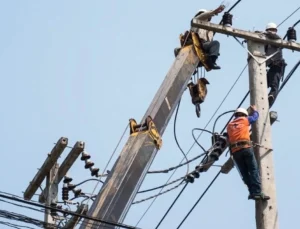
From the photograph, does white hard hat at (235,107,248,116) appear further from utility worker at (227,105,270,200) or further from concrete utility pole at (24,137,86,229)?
concrete utility pole at (24,137,86,229)

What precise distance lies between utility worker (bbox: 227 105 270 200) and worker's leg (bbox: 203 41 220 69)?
1596mm

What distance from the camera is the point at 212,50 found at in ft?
51.8

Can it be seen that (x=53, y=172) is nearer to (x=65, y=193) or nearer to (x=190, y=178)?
(x=65, y=193)

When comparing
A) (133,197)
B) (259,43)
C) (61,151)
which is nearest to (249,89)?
(259,43)

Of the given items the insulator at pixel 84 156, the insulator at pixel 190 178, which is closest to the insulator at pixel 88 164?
the insulator at pixel 84 156

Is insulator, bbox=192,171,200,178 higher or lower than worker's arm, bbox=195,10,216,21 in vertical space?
lower

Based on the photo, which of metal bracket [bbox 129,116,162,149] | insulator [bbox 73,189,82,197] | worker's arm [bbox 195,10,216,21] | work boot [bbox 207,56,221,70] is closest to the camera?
metal bracket [bbox 129,116,162,149]

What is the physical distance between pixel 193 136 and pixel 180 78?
32.6 inches

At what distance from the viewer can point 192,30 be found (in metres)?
15.9

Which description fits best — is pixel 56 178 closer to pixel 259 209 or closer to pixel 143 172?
pixel 143 172

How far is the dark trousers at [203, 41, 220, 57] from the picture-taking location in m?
15.8

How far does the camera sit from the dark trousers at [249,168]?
13.4m

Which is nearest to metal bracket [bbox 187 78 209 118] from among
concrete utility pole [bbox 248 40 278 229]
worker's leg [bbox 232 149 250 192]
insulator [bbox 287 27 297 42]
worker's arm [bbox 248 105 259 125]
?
concrete utility pole [bbox 248 40 278 229]

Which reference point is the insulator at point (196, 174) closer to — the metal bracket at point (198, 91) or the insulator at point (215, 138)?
the insulator at point (215, 138)
